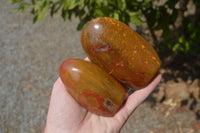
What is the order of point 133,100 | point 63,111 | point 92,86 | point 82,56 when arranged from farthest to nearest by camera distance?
point 82,56 → point 133,100 → point 63,111 → point 92,86

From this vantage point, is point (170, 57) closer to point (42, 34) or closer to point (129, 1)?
point (129, 1)

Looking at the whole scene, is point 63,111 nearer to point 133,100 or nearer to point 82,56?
point 133,100

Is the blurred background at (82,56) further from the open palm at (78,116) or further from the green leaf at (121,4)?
the open palm at (78,116)

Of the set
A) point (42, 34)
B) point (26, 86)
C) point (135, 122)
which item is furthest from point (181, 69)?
point (42, 34)

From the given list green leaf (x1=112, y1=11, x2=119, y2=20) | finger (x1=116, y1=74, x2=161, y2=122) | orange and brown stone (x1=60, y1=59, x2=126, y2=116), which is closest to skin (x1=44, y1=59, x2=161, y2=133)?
finger (x1=116, y1=74, x2=161, y2=122)

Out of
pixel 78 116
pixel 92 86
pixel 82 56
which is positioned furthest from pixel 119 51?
pixel 82 56
